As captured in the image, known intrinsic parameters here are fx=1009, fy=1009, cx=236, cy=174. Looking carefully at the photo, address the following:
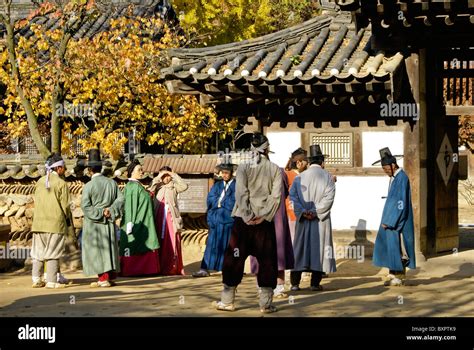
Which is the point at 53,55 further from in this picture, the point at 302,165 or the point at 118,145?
the point at 302,165

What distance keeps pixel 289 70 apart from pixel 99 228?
396cm

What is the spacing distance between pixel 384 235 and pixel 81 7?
7.19 m

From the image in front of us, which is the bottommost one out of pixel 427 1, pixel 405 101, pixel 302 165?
pixel 302 165

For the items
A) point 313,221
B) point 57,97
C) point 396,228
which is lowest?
point 396,228

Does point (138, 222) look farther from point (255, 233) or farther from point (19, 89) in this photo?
point (255, 233)

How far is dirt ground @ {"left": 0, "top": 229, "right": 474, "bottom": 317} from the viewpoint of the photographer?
35.9 ft

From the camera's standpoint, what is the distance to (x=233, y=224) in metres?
12.3

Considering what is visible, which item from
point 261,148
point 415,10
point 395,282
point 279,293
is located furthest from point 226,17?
point 261,148

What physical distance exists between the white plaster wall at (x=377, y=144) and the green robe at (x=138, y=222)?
11.5ft

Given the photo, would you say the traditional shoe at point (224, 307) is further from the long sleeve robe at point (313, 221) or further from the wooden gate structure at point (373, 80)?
the wooden gate structure at point (373, 80)

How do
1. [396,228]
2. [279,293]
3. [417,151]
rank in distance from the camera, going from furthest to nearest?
[417,151]
[396,228]
[279,293]

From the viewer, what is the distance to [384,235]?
43.4 ft
